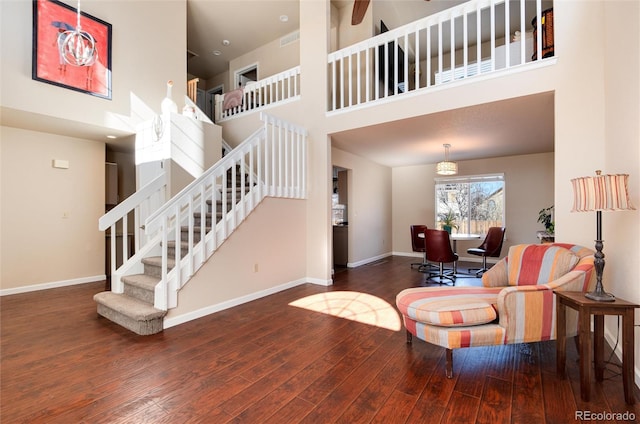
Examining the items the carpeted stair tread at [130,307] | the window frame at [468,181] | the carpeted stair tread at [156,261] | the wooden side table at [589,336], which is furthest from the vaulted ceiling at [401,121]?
the carpeted stair tread at [130,307]

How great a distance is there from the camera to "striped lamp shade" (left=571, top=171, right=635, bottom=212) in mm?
1804

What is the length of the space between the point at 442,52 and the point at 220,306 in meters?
5.58

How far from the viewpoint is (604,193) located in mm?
1854

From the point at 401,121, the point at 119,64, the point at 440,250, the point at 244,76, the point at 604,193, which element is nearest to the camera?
the point at 604,193

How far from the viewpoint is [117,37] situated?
472 centimetres

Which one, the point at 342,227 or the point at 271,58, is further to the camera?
the point at 271,58

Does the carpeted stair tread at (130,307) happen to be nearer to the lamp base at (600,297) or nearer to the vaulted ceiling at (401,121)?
the lamp base at (600,297)

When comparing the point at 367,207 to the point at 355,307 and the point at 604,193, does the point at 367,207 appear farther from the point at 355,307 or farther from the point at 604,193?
the point at 604,193

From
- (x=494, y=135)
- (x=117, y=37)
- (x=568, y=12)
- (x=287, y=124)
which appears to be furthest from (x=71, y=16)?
(x=494, y=135)

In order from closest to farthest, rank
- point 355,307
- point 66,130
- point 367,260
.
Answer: point 355,307
point 66,130
point 367,260

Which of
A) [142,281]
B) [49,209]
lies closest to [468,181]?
[142,281]

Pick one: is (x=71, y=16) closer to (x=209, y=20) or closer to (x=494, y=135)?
(x=209, y=20)

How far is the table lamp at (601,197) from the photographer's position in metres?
1.80

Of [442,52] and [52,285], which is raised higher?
[442,52]
